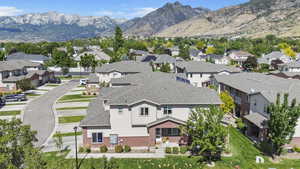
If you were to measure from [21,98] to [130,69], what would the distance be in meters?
26.0

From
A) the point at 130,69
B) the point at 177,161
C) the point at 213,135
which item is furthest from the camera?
the point at 130,69

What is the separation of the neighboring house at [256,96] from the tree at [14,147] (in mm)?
25351

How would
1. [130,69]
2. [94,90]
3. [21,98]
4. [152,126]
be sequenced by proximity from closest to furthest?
[152,126], [21,98], [94,90], [130,69]

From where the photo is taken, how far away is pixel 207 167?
23.9m

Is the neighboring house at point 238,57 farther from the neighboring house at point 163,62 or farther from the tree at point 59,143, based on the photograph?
the tree at point 59,143

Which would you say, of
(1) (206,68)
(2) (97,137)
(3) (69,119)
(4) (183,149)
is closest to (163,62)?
(1) (206,68)

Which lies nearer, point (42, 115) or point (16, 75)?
point (42, 115)

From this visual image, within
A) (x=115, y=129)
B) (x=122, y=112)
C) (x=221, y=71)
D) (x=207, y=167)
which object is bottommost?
(x=207, y=167)

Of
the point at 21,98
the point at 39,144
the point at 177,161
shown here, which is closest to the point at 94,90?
the point at 21,98

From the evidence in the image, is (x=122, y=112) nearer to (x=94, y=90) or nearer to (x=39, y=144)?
(x=39, y=144)

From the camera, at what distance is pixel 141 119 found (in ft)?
90.9

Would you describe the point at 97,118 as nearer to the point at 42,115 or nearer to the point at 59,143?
the point at 59,143

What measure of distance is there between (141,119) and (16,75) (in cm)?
5249

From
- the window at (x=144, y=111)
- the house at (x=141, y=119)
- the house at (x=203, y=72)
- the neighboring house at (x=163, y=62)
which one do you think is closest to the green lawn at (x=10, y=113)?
the house at (x=141, y=119)
